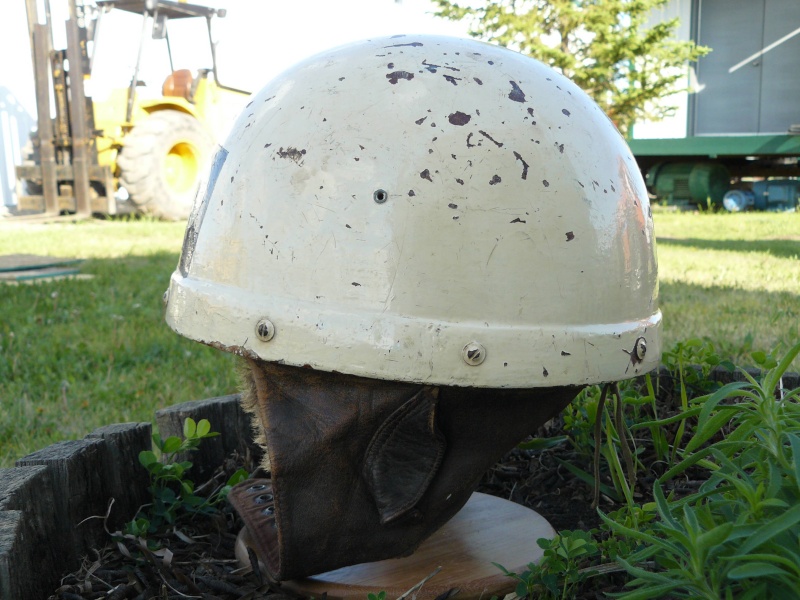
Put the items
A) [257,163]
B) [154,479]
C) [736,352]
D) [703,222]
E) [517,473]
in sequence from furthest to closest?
[703,222] → [736,352] → [517,473] → [154,479] → [257,163]

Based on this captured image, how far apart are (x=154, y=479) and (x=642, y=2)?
13430mm

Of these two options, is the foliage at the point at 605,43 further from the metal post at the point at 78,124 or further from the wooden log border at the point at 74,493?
the wooden log border at the point at 74,493

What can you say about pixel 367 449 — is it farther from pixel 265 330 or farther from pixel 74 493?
pixel 74 493

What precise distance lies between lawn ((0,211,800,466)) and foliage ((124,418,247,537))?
35.7 inches

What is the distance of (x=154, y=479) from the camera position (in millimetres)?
2158

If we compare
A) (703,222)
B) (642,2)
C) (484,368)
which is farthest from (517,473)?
→ (642,2)

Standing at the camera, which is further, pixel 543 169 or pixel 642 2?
pixel 642 2

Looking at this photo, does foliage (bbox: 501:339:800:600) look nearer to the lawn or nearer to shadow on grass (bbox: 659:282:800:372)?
the lawn

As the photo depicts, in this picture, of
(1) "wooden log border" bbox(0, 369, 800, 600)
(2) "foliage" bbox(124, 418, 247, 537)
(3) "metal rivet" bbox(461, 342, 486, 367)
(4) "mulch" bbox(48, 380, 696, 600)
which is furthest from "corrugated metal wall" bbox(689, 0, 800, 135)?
(3) "metal rivet" bbox(461, 342, 486, 367)

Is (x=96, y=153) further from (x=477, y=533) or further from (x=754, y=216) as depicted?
(x=477, y=533)

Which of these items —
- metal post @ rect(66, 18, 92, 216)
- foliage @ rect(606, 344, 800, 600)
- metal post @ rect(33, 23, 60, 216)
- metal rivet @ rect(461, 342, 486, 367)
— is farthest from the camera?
metal post @ rect(33, 23, 60, 216)

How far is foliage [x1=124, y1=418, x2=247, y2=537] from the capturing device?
6.93 feet

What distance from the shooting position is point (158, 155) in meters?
11.5

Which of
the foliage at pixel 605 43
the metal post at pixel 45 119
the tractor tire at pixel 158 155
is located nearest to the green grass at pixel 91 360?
the tractor tire at pixel 158 155
